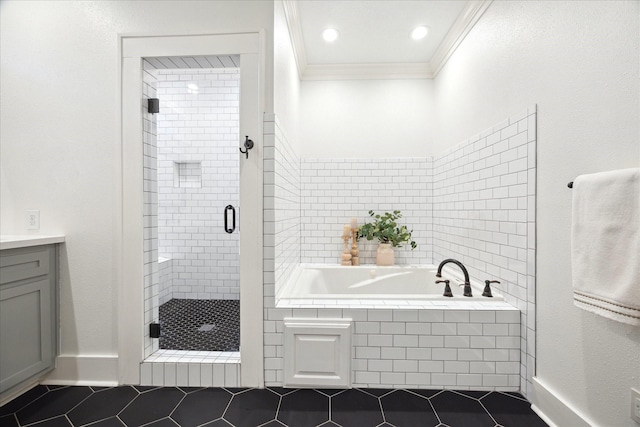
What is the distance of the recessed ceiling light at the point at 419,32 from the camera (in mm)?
2406

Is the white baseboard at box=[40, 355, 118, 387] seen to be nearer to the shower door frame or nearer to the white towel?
the shower door frame

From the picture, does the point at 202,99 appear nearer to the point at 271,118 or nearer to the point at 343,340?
the point at 271,118

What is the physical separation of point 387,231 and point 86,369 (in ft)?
7.90

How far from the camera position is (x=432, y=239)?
2.99 metres

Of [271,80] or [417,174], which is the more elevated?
[271,80]

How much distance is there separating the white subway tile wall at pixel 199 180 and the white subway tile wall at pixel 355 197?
96 centimetres

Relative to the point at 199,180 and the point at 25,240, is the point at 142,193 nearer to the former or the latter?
the point at 25,240

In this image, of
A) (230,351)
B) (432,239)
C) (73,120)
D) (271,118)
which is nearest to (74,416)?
(230,351)

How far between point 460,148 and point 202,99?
2773mm

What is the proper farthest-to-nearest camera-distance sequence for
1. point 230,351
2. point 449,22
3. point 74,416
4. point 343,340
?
1. point 449,22
2. point 230,351
3. point 343,340
4. point 74,416

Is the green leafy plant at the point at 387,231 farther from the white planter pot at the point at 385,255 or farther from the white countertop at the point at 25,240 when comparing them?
the white countertop at the point at 25,240

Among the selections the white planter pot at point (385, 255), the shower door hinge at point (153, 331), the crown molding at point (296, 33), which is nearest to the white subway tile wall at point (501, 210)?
Answer: the white planter pot at point (385, 255)

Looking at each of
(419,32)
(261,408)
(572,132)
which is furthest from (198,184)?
(572,132)

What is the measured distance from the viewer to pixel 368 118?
3.03 metres
